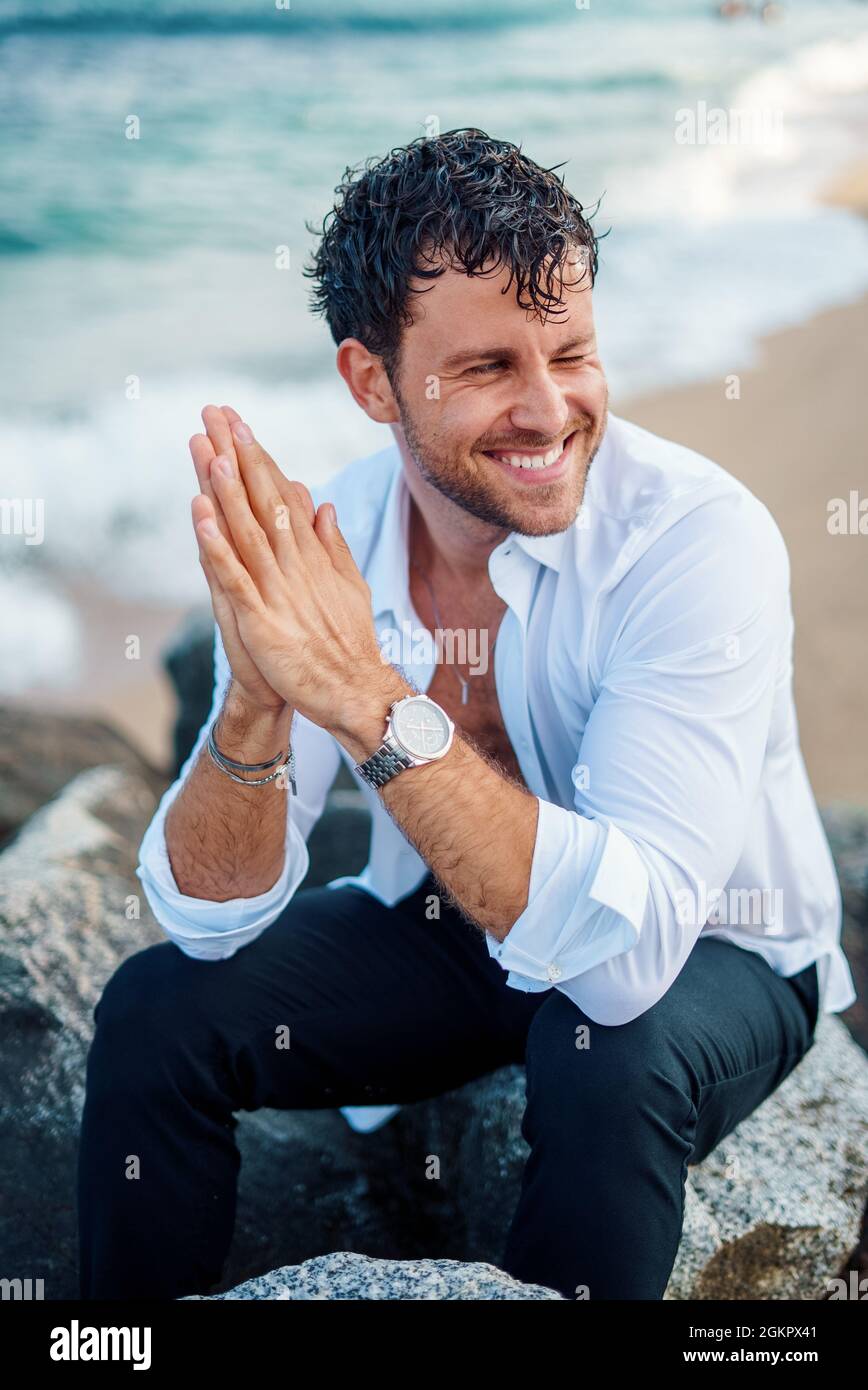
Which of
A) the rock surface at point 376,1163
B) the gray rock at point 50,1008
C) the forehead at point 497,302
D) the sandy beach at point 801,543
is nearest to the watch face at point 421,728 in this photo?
the forehead at point 497,302

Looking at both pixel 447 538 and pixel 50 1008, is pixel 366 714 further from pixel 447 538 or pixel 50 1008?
pixel 50 1008

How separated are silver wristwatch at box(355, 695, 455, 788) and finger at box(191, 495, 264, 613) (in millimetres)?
297

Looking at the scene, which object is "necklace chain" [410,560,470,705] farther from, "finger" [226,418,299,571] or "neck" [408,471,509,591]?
"finger" [226,418,299,571]

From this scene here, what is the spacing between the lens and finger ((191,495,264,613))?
2104 millimetres

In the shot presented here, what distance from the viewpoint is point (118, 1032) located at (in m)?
2.30

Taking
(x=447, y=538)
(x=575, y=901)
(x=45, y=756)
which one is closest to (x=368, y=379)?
(x=447, y=538)

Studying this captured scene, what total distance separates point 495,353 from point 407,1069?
1.40 meters

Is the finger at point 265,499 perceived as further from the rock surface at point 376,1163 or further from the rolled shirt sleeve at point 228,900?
the rock surface at point 376,1163

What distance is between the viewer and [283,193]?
515 inches

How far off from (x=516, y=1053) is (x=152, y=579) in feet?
18.4

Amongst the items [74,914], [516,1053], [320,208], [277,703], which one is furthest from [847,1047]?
[320,208]

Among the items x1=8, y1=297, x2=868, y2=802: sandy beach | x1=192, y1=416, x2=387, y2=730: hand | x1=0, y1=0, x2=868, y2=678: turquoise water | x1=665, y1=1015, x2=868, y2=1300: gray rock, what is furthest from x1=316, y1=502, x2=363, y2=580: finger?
x1=0, y1=0, x2=868, y2=678: turquoise water

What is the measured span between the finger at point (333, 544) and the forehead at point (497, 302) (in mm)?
450

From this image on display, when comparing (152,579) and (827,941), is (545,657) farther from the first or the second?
(152,579)
